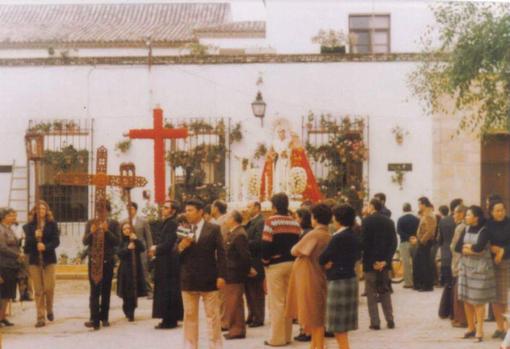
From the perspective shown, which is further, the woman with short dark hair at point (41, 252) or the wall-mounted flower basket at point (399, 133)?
the wall-mounted flower basket at point (399, 133)

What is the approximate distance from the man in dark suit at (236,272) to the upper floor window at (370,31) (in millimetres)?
14361

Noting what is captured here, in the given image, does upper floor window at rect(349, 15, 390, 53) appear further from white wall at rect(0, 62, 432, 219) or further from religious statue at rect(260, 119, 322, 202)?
religious statue at rect(260, 119, 322, 202)

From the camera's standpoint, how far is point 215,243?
10.1 metres

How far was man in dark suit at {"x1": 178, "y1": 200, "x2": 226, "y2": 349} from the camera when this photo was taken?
32.7 feet

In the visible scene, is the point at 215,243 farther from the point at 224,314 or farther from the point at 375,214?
the point at 375,214

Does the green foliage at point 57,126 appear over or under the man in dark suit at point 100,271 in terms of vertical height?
over

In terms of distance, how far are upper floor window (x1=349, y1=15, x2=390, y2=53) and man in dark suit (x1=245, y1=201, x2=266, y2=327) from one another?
13.5 m

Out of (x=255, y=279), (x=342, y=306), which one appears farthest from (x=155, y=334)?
(x=342, y=306)

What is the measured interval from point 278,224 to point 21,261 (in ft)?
13.4

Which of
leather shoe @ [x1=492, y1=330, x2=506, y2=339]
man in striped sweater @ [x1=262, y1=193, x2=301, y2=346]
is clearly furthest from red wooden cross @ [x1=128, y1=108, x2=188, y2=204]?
leather shoe @ [x1=492, y1=330, x2=506, y2=339]

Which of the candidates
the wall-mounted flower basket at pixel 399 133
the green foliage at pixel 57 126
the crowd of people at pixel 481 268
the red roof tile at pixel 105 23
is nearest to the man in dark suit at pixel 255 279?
the crowd of people at pixel 481 268

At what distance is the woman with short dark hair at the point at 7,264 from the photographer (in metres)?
12.7

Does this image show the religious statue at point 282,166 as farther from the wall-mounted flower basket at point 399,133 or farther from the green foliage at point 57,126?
the green foliage at point 57,126

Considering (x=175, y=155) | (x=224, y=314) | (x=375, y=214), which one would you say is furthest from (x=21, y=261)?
(x=175, y=155)
